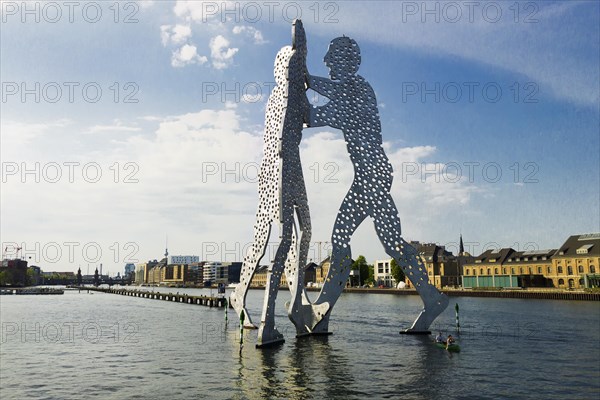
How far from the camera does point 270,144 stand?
29.9 m

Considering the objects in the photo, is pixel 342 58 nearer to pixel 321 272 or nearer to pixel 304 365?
pixel 304 365

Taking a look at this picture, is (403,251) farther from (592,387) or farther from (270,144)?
(592,387)

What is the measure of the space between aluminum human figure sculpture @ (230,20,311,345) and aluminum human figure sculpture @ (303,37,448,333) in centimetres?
180

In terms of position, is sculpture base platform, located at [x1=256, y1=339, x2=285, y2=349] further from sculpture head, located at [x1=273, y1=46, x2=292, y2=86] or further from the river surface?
sculpture head, located at [x1=273, y1=46, x2=292, y2=86]

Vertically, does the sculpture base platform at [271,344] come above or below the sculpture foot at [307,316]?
below

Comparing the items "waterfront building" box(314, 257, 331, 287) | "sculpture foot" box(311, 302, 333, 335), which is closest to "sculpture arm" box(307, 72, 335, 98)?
"sculpture foot" box(311, 302, 333, 335)

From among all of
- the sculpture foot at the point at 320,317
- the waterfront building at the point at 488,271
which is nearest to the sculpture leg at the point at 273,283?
the sculpture foot at the point at 320,317

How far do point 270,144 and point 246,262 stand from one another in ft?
22.8

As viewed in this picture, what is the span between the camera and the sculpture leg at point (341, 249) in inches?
1214

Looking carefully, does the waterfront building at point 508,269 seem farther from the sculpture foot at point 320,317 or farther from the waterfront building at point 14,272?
the waterfront building at point 14,272

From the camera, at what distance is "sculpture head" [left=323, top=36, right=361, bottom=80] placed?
32219 mm

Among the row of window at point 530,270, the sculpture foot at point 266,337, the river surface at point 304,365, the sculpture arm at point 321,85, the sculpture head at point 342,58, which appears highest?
the sculpture head at point 342,58

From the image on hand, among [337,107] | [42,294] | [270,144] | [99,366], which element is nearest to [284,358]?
[99,366]

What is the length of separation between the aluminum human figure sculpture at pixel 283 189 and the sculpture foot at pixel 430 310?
24.8ft
